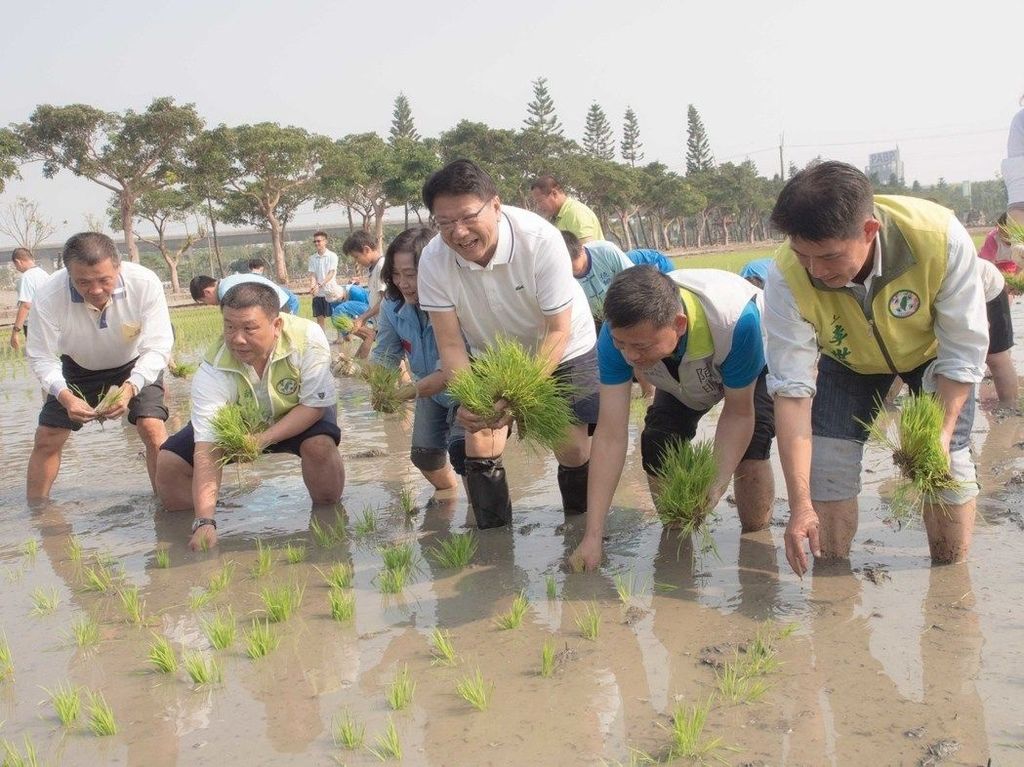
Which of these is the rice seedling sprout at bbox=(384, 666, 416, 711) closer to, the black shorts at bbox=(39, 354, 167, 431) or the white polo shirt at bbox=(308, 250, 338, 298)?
the black shorts at bbox=(39, 354, 167, 431)

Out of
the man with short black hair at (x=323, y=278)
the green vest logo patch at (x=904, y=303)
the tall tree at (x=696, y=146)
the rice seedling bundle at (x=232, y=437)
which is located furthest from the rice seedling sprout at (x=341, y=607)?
the tall tree at (x=696, y=146)

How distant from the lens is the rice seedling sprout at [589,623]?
A: 301cm

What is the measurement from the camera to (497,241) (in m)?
3.88

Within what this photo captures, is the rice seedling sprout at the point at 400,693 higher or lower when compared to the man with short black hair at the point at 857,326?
lower

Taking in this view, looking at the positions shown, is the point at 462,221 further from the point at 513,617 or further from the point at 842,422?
the point at 842,422

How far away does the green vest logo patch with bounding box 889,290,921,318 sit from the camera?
3113 millimetres

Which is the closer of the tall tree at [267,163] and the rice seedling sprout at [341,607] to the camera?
the rice seedling sprout at [341,607]

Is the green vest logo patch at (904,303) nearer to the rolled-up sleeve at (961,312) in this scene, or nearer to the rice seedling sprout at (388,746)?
the rolled-up sleeve at (961,312)

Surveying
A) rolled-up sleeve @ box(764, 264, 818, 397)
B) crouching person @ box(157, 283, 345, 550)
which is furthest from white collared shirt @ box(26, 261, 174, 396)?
rolled-up sleeve @ box(764, 264, 818, 397)

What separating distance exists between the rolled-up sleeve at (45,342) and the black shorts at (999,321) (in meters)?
5.13

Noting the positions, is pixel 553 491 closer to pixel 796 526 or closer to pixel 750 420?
pixel 750 420

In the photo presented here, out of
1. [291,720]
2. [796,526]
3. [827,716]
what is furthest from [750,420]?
Answer: [291,720]

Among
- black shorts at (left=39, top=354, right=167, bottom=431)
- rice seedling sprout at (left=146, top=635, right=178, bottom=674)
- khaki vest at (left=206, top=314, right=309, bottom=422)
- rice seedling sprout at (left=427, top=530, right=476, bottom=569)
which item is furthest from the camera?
black shorts at (left=39, top=354, right=167, bottom=431)

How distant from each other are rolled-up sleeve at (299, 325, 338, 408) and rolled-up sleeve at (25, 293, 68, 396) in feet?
4.99
